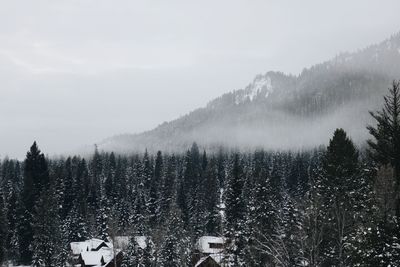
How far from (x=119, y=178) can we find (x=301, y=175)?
153 feet

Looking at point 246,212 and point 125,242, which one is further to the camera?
point 125,242

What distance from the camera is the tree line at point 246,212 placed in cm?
2112

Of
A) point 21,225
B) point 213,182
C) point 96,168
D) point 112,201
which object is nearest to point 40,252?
point 21,225

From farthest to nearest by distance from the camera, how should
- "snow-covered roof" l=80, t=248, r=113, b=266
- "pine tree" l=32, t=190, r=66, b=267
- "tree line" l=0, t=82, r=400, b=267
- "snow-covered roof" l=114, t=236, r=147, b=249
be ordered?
"snow-covered roof" l=80, t=248, r=113, b=266, "snow-covered roof" l=114, t=236, r=147, b=249, "pine tree" l=32, t=190, r=66, b=267, "tree line" l=0, t=82, r=400, b=267

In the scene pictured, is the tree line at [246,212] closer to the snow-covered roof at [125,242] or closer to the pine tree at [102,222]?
the pine tree at [102,222]

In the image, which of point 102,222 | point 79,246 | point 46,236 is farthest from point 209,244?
point 46,236

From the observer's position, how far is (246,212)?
5147 centimetres

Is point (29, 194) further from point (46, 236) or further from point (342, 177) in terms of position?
point (342, 177)

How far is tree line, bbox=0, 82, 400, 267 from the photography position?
21.1m

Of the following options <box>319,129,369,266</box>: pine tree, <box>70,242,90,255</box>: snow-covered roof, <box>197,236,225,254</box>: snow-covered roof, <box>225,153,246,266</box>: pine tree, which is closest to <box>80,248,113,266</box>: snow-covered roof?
<box>70,242,90,255</box>: snow-covered roof

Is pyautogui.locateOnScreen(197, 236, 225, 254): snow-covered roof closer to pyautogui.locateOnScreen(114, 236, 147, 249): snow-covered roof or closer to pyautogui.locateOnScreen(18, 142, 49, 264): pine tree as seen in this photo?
pyautogui.locateOnScreen(114, 236, 147, 249): snow-covered roof

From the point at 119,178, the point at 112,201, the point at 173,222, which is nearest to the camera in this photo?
the point at 173,222

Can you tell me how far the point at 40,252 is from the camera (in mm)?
50812

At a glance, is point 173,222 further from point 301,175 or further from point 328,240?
point 301,175
